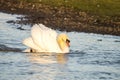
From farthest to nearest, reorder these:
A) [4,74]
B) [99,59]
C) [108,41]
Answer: [108,41] → [99,59] → [4,74]

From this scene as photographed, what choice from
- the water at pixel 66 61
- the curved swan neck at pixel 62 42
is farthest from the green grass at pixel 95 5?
the curved swan neck at pixel 62 42

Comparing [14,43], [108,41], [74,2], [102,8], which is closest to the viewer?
[14,43]

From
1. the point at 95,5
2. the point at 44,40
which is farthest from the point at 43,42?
the point at 95,5

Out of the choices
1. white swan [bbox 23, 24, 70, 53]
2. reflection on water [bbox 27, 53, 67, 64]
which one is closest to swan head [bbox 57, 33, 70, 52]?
white swan [bbox 23, 24, 70, 53]

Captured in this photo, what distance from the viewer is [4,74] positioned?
17.9m

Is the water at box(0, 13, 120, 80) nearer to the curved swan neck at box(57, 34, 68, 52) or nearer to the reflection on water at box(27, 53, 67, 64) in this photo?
the reflection on water at box(27, 53, 67, 64)

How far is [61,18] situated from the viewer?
115 feet

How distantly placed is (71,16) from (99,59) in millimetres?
15048

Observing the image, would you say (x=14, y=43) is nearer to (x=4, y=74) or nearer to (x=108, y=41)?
(x=108, y=41)

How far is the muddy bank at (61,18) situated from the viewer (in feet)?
103

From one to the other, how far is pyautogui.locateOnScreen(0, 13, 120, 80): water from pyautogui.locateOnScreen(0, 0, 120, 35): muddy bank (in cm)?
357

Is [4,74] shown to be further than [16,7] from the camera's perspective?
No

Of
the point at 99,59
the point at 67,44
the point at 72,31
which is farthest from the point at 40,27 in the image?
the point at 72,31

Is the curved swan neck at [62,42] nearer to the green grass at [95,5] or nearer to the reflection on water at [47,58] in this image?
the reflection on water at [47,58]
